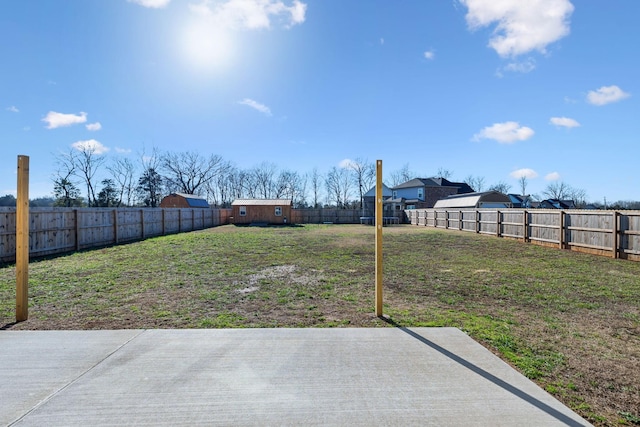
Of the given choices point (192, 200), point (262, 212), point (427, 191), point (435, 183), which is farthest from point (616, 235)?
point (435, 183)

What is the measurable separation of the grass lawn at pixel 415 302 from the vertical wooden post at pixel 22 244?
0.24 m

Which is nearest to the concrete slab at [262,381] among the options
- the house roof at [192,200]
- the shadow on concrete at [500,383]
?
the shadow on concrete at [500,383]

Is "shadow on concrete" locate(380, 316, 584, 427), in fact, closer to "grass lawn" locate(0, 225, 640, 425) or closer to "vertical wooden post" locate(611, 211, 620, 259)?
"grass lawn" locate(0, 225, 640, 425)

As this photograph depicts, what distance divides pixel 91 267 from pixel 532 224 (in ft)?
53.7

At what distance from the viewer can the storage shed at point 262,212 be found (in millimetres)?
33688

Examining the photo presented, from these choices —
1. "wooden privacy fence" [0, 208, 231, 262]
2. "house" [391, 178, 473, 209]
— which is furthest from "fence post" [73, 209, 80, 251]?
"house" [391, 178, 473, 209]

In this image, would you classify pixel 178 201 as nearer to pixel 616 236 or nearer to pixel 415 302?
pixel 415 302

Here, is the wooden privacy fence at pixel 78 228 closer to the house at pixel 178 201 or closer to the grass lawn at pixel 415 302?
the grass lawn at pixel 415 302

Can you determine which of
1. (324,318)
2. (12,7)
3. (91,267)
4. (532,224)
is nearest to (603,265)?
(532,224)

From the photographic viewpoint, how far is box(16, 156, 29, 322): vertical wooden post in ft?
13.5

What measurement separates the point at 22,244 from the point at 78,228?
9.56m

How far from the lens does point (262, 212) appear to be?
34.0m

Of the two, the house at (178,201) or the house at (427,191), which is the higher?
the house at (427,191)

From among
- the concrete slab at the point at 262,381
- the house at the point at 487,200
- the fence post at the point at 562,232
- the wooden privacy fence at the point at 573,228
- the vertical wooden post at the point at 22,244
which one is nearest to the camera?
the concrete slab at the point at 262,381
